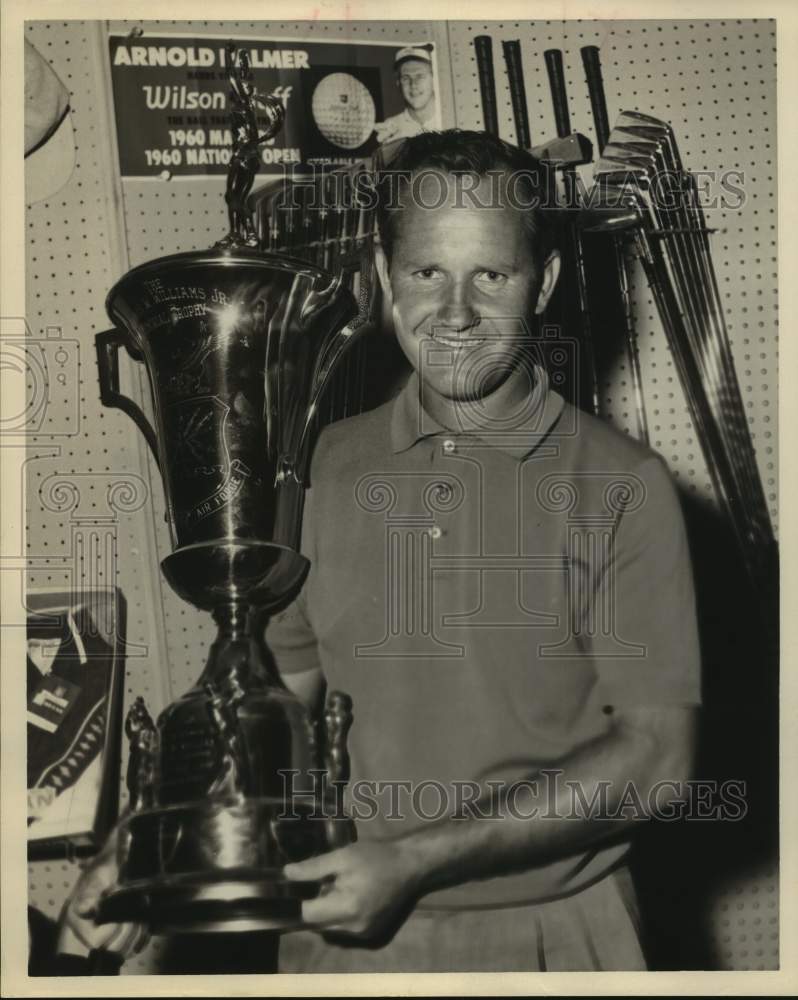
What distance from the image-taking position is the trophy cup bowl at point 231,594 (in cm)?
196

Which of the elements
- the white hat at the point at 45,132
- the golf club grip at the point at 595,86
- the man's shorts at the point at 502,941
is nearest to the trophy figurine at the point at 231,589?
the man's shorts at the point at 502,941

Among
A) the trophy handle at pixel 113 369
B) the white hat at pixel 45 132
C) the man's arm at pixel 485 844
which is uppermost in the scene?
the white hat at pixel 45 132

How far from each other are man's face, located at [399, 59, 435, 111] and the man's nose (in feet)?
1.10

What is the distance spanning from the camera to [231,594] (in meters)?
2.05

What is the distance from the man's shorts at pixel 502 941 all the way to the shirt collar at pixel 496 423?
696 mm

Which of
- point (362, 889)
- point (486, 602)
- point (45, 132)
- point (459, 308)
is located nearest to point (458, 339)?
point (459, 308)

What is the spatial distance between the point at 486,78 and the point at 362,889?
4.38 feet

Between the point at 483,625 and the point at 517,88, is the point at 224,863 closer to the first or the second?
the point at 483,625

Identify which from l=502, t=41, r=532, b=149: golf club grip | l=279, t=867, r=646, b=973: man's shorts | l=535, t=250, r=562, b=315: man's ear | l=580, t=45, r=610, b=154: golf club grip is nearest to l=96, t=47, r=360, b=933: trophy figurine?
l=279, t=867, r=646, b=973: man's shorts

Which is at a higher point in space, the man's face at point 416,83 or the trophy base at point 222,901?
the man's face at point 416,83

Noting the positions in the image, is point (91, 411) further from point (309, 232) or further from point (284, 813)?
point (284, 813)

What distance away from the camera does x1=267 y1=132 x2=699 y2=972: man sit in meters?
2.02

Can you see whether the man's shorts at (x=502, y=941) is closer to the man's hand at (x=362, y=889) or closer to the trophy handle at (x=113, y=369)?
the man's hand at (x=362, y=889)

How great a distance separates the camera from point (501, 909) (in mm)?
2021
